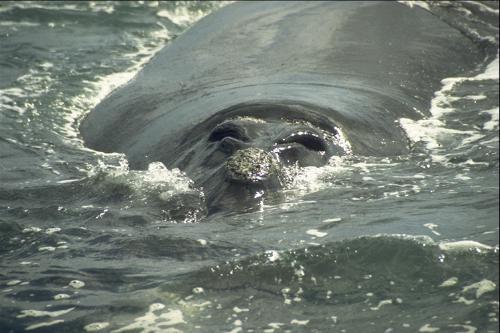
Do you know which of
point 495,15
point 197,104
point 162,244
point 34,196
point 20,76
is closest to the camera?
point 162,244

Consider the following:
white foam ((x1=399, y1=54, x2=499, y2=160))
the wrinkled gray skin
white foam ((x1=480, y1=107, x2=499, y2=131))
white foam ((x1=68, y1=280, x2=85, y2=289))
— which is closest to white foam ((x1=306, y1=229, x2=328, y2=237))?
the wrinkled gray skin

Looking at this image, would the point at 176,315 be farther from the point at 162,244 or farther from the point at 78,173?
the point at 78,173

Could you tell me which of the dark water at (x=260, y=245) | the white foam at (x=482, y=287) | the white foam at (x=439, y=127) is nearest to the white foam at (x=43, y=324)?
the dark water at (x=260, y=245)

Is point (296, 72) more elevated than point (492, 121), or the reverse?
point (296, 72)

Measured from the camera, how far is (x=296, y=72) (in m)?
9.90

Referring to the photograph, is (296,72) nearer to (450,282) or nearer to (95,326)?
(450,282)

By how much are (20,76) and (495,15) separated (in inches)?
198

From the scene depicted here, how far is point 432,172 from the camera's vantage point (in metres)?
8.20

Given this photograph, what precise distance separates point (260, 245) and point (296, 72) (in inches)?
143

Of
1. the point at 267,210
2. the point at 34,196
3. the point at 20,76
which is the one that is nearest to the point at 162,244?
the point at 267,210

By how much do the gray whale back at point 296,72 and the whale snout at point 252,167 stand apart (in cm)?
106

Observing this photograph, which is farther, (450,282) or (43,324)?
(450,282)

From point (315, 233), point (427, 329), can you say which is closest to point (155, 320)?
point (427, 329)

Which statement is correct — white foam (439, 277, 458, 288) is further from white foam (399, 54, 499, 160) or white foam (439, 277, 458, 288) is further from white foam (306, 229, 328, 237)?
white foam (399, 54, 499, 160)
